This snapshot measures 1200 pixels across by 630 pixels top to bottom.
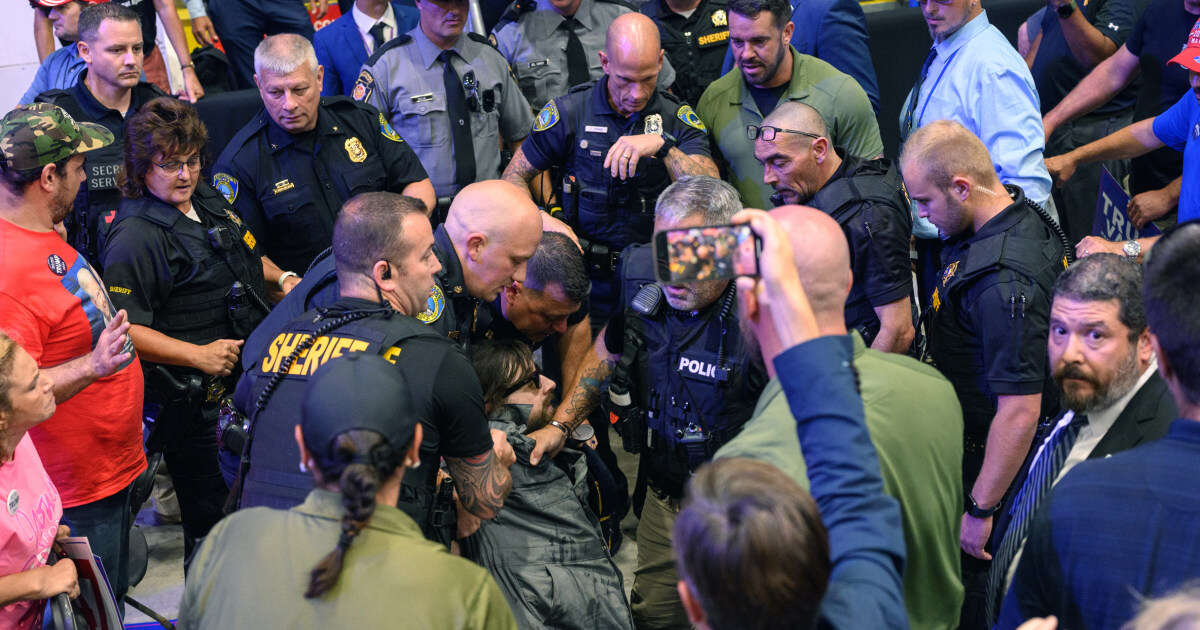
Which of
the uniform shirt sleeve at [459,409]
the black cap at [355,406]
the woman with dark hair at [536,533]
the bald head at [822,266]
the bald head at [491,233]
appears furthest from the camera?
the bald head at [491,233]

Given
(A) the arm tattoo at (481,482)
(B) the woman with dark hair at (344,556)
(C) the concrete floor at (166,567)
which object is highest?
(B) the woman with dark hair at (344,556)

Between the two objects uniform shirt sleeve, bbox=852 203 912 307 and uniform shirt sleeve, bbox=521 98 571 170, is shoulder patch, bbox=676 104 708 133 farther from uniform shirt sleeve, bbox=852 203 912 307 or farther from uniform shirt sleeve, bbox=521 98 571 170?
uniform shirt sleeve, bbox=852 203 912 307

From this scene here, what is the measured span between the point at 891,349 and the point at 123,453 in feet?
8.81

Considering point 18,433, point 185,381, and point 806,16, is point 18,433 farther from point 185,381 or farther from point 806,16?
point 806,16

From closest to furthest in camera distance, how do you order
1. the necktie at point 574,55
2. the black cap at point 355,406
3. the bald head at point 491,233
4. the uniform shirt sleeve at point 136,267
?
the black cap at point 355,406
the bald head at point 491,233
the uniform shirt sleeve at point 136,267
the necktie at point 574,55

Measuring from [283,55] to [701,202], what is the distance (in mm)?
2173

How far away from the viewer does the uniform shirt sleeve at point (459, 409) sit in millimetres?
2465

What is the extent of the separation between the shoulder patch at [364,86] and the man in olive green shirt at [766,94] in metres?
1.70

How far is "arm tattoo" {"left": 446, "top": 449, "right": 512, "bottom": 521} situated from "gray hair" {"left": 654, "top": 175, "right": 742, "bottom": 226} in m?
0.98

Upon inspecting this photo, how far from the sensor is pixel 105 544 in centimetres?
333

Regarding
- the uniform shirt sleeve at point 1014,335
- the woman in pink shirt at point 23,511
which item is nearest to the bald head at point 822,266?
the uniform shirt sleeve at point 1014,335

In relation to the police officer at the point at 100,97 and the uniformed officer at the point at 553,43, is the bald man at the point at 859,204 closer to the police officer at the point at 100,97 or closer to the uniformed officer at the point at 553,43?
the uniformed officer at the point at 553,43

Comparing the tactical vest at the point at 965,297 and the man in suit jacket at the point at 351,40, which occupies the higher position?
the man in suit jacket at the point at 351,40

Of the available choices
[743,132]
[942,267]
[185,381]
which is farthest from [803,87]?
[185,381]
